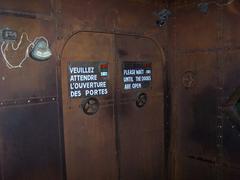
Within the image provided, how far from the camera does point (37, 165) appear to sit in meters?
2.47

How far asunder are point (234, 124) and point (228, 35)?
40.0 inches

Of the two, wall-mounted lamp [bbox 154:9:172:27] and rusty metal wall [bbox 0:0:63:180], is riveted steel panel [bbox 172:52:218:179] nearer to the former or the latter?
wall-mounted lamp [bbox 154:9:172:27]

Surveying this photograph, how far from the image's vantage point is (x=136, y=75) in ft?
10.9

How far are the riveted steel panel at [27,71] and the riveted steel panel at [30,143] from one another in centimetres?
13

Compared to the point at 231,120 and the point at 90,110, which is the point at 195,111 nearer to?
the point at 231,120

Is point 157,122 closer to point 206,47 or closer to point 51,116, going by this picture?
point 206,47

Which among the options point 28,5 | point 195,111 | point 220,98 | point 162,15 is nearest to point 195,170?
point 195,111

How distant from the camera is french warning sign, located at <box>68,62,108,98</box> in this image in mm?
2727

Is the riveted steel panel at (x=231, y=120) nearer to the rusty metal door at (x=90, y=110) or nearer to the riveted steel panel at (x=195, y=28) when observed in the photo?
the riveted steel panel at (x=195, y=28)

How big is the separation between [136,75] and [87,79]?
0.73 m

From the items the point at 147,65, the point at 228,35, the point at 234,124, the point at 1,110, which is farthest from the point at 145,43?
the point at 1,110

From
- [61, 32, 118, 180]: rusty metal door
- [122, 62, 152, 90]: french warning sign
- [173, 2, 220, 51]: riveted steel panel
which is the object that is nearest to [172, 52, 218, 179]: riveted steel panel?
[173, 2, 220, 51]: riveted steel panel

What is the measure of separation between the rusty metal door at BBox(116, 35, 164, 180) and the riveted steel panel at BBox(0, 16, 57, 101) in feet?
2.83

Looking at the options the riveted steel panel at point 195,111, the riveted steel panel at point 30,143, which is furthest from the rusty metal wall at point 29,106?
the riveted steel panel at point 195,111
